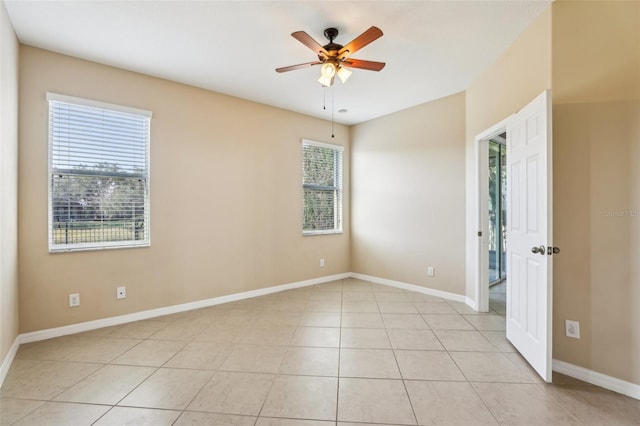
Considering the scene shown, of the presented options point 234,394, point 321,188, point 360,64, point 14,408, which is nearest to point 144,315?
point 14,408

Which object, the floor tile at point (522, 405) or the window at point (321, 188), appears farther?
the window at point (321, 188)

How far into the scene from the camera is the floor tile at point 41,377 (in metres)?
2.00

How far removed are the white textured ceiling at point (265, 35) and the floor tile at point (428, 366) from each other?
280 centimetres

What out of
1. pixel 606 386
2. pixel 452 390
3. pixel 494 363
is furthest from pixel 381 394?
pixel 606 386

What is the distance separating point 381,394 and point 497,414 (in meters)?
0.69

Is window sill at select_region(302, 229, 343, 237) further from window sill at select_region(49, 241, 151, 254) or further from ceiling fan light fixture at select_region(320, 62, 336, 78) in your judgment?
ceiling fan light fixture at select_region(320, 62, 336, 78)

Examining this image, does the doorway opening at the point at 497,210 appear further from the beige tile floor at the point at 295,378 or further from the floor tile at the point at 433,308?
the beige tile floor at the point at 295,378

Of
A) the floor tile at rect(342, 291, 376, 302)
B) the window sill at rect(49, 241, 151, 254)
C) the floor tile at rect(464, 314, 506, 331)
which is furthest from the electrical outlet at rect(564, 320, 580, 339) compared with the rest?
the window sill at rect(49, 241, 151, 254)

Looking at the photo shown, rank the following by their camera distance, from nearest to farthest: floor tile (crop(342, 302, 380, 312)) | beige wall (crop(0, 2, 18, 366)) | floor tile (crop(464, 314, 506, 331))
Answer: beige wall (crop(0, 2, 18, 366)) → floor tile (crop(464, 314, 506, 331)) → floor tile (crop(342, 302, 380, 312))

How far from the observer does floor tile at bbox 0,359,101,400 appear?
2.00 m

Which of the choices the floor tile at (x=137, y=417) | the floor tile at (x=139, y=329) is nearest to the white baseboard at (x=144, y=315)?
the floor tile at (x=139, y=329)

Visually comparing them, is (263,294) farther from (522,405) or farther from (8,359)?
(522,405)

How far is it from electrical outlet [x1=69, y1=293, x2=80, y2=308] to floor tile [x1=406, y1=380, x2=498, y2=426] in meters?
3.20

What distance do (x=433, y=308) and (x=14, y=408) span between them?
3.82 meters
